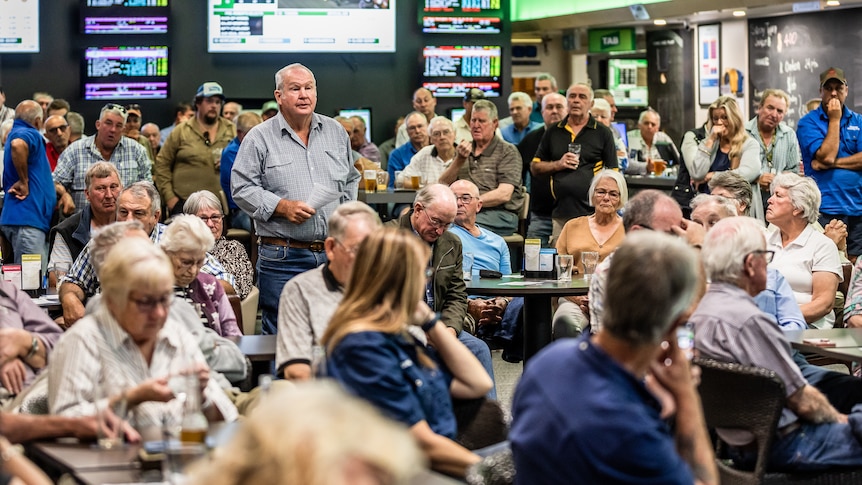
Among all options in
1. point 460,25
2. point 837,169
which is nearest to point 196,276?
point 837,169

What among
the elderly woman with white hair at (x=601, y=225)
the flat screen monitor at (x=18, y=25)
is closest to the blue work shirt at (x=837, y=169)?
the elderly woman with white hair at (x=601, y=225)

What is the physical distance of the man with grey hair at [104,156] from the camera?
936 centimetres

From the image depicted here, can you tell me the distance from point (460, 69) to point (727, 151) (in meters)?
6.02

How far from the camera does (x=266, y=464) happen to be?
1586 mm

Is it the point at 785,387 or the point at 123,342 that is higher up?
the point at 123,342

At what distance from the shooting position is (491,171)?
9.55 metres

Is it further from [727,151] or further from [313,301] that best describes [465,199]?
[313,301]

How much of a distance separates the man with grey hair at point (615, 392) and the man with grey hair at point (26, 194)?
7.06 metres

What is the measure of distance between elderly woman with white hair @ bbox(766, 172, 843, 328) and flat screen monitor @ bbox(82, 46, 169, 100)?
9054 millimetres

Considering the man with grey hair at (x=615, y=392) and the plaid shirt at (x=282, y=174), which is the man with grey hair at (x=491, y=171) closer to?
the plaid shirt at (x=282, y=174)

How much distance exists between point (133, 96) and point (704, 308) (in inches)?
418

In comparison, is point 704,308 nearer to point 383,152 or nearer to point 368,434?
point 368,434

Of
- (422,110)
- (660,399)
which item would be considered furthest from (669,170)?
(660,399)

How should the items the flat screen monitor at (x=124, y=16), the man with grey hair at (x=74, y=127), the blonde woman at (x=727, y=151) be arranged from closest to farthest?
the blonde woman at (x=727, y=151)
the man with grey hair at (x=74, y=127)
the flat screen monitor at (x=124, y=16)
